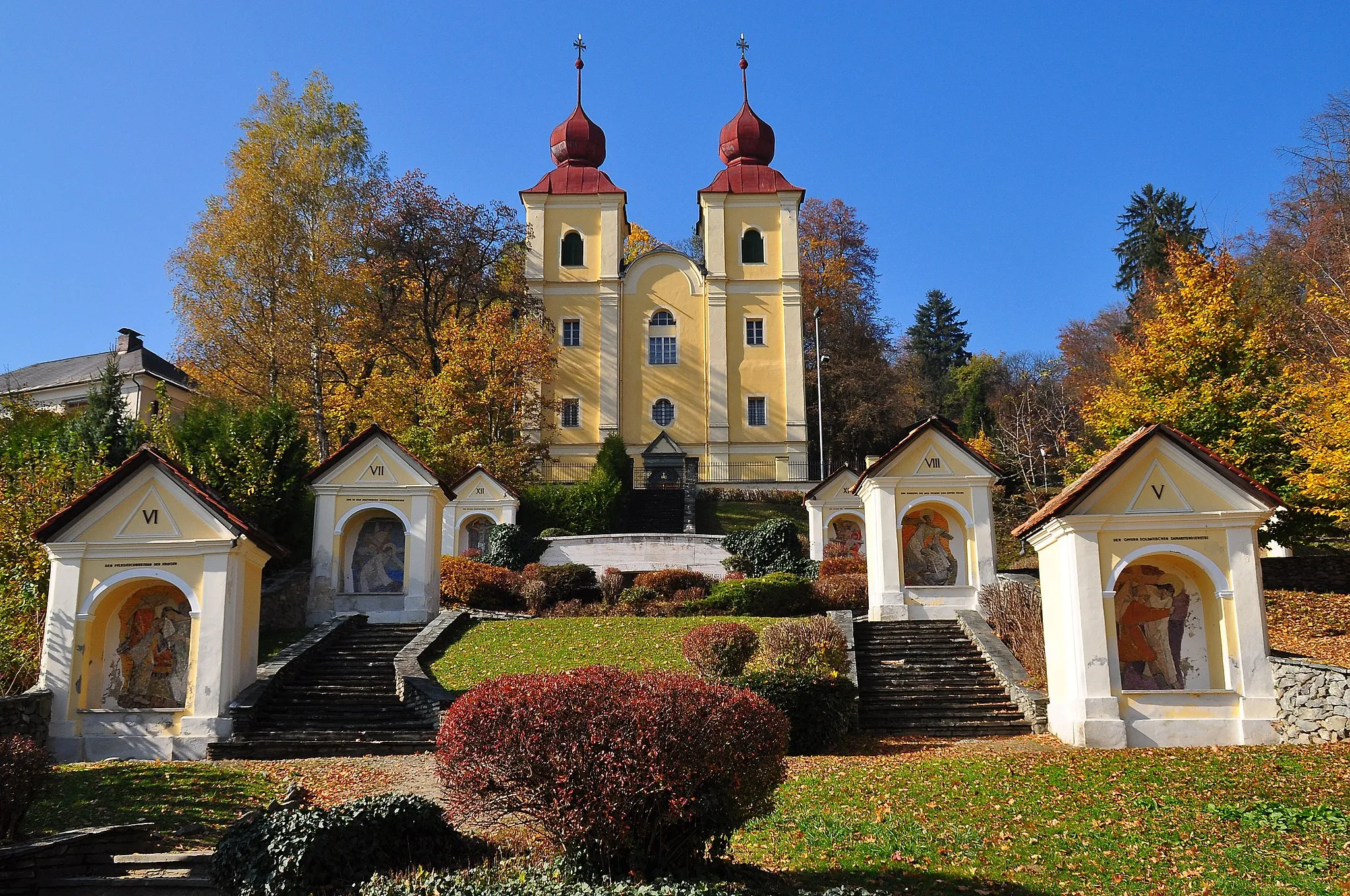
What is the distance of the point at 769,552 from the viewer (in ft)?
102

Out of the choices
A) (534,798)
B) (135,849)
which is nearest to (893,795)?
(534,798)

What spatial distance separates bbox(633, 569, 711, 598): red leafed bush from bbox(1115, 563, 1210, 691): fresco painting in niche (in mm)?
14408

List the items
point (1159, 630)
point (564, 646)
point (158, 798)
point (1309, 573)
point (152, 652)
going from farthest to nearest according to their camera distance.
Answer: point (1309, 573) → point (564, 646) → point (152, 652) → point (1159, 630) → point (158, 798)

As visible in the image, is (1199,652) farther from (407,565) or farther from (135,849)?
(407,565)

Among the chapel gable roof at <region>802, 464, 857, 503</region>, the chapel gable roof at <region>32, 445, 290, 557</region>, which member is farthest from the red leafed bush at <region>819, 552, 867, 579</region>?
the chapel gable roof at <region>32, 445, 290, 557</region>

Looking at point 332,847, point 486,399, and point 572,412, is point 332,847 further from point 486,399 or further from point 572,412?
point 572,412

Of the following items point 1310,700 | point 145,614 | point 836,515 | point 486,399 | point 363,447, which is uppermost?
point 486,399

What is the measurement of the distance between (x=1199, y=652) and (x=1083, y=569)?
6.66 feet

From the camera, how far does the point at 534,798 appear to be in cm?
715

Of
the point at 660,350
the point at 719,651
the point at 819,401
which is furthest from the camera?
the point at 660,350

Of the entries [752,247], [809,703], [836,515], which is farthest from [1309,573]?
[752,247]

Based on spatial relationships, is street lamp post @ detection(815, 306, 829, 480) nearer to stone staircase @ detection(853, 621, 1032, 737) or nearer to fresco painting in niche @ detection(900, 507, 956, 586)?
fresco painting in niche @ detection(900, 507, 956, 586)

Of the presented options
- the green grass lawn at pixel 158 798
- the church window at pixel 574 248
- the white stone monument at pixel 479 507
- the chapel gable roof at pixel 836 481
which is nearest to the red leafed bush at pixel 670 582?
the chapel gable roof at pixel 836 481

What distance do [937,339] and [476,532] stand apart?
54.2 metres
